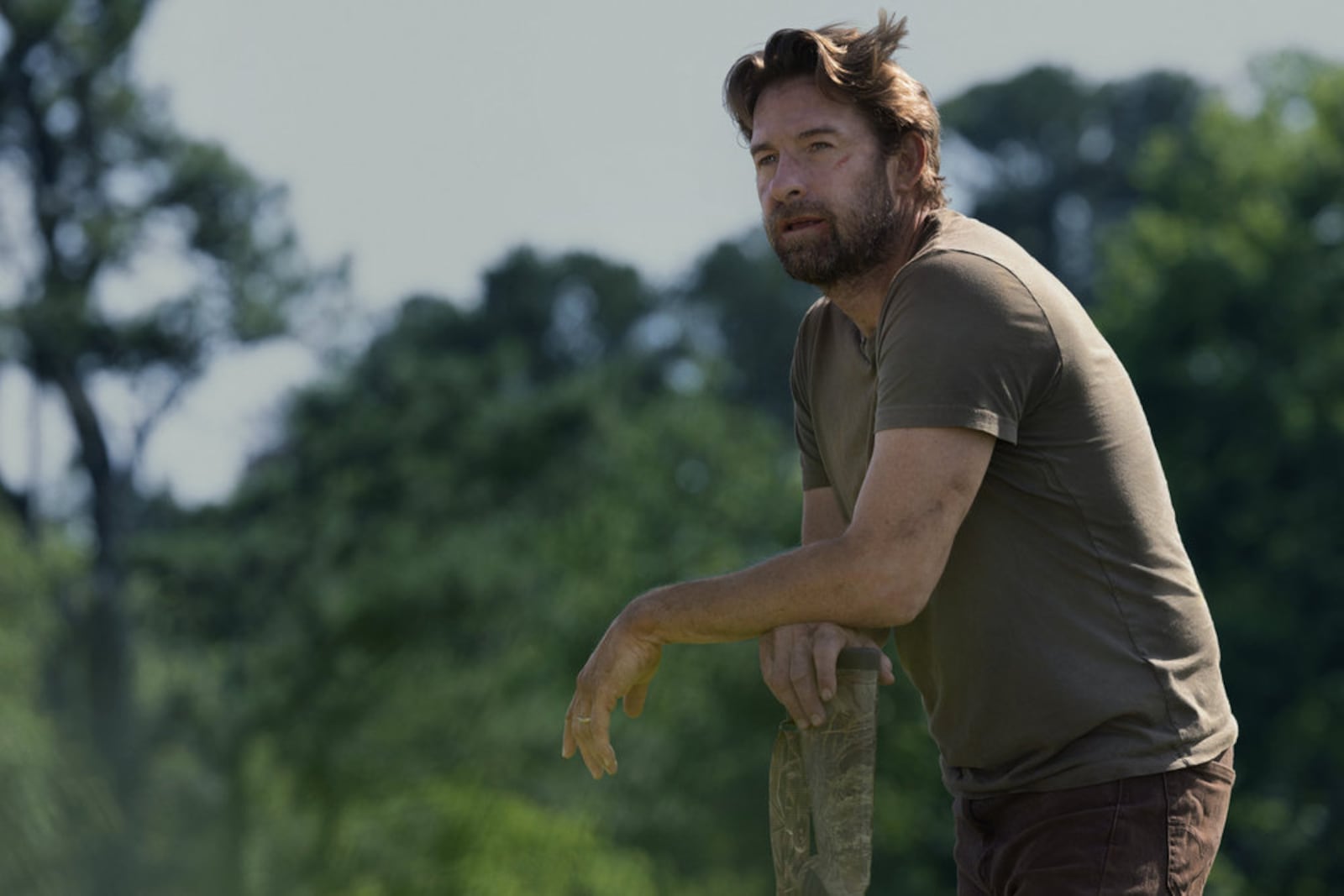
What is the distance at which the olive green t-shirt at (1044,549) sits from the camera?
2400mm

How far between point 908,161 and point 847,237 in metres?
0.16

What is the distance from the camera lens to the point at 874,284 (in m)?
2.68

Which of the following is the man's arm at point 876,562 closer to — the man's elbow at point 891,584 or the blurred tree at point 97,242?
the man's elbow at point 891,584

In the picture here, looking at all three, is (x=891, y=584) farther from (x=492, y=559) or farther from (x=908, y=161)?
(x=492, y=559)

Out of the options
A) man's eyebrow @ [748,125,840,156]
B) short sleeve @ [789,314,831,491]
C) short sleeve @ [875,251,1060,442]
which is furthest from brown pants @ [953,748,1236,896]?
man's eyebrow @ [748,125,840,156]

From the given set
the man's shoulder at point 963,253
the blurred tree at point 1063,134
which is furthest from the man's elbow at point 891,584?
the blurred tree at point 1063,134

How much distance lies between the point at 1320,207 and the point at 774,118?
871 inches

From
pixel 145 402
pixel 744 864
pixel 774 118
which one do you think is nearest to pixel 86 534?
pixel 145 402

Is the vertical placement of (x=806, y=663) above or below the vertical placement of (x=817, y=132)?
below

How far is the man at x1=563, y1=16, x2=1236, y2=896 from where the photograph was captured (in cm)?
239

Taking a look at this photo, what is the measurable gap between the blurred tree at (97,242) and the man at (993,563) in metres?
22.8

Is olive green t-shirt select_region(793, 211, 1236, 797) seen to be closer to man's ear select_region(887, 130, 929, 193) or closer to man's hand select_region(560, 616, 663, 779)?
man's ear select_region(887, 130, 929, 193)

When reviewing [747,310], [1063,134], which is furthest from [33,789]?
[1063,134]

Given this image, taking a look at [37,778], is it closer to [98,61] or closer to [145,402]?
[145,402]
